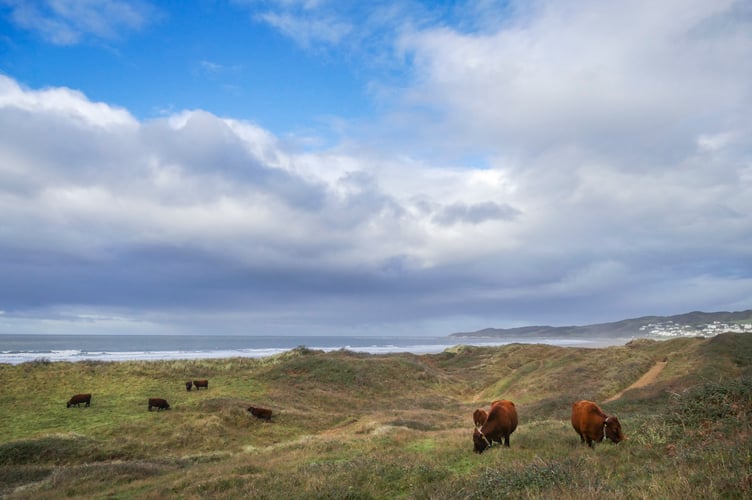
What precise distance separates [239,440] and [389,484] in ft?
58.5

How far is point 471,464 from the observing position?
11961 millimetres

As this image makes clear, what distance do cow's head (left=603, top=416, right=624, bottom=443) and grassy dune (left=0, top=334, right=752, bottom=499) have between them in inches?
19.7

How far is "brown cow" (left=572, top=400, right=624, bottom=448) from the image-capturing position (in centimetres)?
1286

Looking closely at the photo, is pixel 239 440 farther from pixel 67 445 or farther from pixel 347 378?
pixel 347 378

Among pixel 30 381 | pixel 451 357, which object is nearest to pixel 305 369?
pixel 30 381

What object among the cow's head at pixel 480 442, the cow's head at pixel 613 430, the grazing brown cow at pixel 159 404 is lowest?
the grazing brown cow at pixel 159 404

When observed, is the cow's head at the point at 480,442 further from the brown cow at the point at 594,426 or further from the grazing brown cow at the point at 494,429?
the brown cow at the point at 594,426

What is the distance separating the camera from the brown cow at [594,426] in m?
12.9

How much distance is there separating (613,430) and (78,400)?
33.2 metres

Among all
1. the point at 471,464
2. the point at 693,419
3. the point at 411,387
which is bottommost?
the point at 411,387

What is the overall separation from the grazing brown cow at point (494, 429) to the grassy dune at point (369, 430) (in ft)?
1.52

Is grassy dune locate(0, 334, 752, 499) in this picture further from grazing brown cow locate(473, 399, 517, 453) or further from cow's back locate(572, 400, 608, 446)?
cow's back locate(572, 400, 608, 446)

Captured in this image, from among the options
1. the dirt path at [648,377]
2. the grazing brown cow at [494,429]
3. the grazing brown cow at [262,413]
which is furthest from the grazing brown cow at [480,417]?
the dirt path at [648,377]

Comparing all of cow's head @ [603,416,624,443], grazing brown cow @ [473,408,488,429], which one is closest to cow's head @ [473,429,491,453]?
grazing brown cow @ [473,408,488,429]
